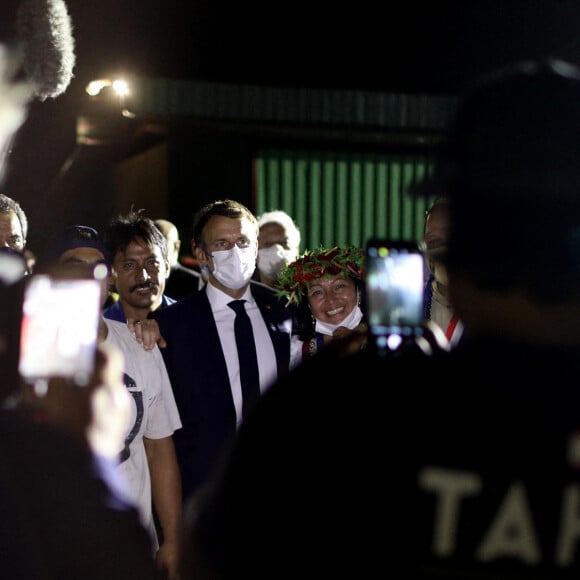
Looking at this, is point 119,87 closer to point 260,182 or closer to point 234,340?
point 234,340

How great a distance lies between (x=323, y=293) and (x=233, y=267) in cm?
48

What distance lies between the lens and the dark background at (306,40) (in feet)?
36.0

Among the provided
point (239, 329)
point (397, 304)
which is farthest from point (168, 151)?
point (397, 304)

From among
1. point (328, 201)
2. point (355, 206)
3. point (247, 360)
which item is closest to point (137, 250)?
point (247, 360)

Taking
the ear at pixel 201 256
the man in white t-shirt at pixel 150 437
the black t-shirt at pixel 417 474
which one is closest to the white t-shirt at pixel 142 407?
the man in white t-shirt at pixel 150 437

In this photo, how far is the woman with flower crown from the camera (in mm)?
4266

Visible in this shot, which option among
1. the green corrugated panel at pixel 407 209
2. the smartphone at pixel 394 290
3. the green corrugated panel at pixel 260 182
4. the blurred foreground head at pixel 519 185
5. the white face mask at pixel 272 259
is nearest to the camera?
the blurred foreground head at pixel 519 185

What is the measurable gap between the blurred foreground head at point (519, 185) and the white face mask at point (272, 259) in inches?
184

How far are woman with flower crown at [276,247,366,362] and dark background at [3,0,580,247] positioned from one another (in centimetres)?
658

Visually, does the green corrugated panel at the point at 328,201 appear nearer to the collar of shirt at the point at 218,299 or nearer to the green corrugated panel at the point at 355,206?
the green corrugated panel at the point at 355,206

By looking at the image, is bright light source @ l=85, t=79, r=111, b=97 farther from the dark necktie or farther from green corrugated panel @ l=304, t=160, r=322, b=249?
green corrugated panel @ l=304, t=160, r=322, b=249

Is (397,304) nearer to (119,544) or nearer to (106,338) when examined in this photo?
(119,544)

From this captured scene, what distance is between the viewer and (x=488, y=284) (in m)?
1.25

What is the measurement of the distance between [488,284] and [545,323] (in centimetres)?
10
